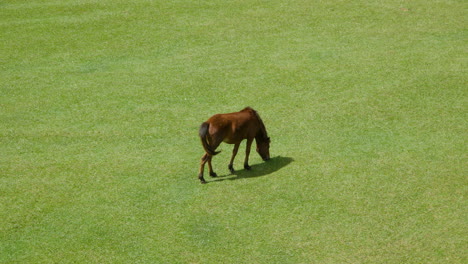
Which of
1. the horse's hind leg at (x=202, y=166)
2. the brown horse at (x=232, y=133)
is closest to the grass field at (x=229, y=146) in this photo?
the horse's hind leg at (x=202, y=166)

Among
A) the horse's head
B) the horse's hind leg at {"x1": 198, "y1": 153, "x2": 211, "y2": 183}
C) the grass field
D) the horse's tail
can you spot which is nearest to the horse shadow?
the grass field

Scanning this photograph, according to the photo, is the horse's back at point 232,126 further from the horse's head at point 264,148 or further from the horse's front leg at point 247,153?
the horse's head at point 264,148

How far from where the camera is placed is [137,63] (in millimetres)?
17359

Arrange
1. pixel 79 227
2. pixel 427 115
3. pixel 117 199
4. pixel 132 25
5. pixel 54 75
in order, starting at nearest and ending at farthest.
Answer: pixel 79 227 → pixel 117 199 → pixel 427 115 → pixel 54 75 → pixel 132 25

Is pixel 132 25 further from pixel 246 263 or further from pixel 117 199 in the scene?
pixel 246 263

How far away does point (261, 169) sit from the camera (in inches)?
500

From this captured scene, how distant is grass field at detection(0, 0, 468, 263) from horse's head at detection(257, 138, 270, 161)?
23cm

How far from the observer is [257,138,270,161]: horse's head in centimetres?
1268

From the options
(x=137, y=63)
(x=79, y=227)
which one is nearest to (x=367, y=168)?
(x=79, y=227)

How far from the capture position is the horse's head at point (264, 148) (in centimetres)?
1268

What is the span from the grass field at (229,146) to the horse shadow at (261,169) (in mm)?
56

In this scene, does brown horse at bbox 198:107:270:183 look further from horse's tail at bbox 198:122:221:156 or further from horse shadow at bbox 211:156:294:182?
horse shadow at bbox 211:156:294:182

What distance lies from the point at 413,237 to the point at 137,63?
971 cm

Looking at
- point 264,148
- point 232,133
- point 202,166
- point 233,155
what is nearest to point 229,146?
point 264,148
